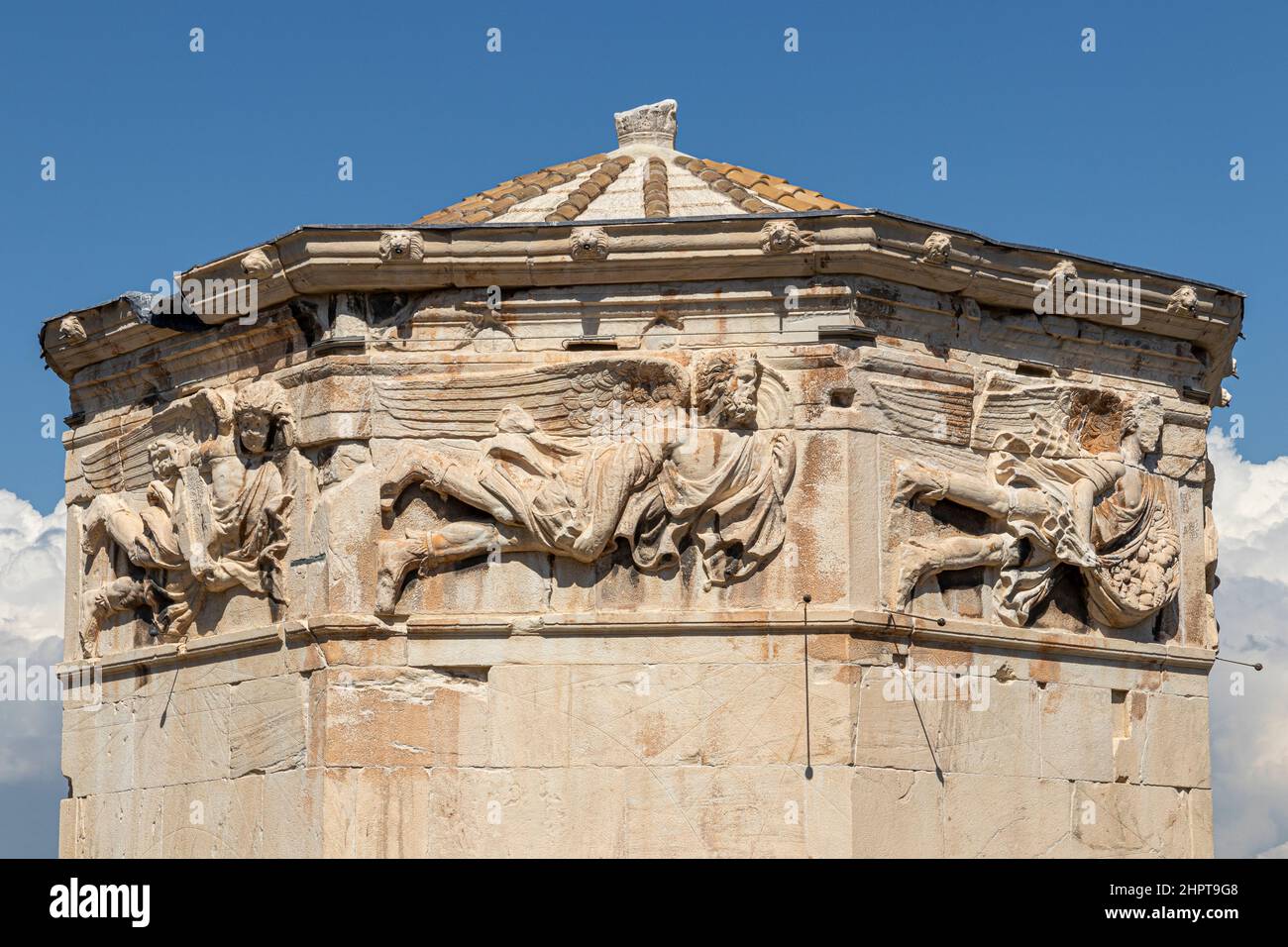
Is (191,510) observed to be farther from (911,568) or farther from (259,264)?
Answer: (911,568)

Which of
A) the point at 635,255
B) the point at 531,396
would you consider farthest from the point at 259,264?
the point at 635,255

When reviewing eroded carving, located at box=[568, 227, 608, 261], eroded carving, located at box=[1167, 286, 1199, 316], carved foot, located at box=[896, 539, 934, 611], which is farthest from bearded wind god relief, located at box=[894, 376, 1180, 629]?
eroded carving, located at box=[568, 227, 608, 261]

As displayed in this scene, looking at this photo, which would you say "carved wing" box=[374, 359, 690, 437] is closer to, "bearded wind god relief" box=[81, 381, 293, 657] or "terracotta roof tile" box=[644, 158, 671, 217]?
"bearded wind god relief" box=[81, 381, 293, 657]

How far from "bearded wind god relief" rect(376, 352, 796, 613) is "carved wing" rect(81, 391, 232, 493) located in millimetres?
1439

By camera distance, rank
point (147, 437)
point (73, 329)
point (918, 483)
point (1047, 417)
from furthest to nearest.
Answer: point (73, 329), point (147, 437), point (1047, 417), point (918, 483)

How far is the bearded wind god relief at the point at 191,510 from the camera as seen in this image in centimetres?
1636

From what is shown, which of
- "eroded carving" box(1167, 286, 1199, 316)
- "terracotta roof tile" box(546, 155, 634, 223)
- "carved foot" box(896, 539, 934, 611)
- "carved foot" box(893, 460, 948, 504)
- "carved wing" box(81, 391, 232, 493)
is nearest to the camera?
"carved foot" box(896, 539, 934, 611)

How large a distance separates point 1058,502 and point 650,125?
472 cm

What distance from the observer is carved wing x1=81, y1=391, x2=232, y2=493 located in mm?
16781

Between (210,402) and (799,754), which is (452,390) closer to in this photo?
(210,402)

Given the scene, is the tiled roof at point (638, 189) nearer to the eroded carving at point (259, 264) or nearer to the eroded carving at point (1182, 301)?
the eroded carving at point (259, 264)

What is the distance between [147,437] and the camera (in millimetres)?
17625

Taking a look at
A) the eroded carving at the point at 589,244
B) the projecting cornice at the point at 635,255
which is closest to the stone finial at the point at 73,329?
the projecting cornice at the point at 635,255

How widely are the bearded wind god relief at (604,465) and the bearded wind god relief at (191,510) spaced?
0.92 m
